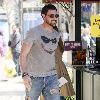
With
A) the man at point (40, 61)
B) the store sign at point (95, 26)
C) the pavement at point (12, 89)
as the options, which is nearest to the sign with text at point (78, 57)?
the store sign at point (95, 26)

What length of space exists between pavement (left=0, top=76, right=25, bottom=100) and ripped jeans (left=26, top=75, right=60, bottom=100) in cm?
192

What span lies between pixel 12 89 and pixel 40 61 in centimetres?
230

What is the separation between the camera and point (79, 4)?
206 inches

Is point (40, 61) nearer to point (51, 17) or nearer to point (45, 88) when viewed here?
point (45, 88)

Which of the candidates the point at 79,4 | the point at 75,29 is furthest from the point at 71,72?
the point at 79,4

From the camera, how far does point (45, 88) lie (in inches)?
185

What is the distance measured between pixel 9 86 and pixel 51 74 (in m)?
2.25

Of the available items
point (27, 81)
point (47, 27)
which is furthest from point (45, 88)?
point (47, 27)

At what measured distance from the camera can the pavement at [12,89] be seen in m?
6.62

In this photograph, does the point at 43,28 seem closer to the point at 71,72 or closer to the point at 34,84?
the point at 34,84

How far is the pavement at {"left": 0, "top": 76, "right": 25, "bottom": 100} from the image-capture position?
662 centimetres

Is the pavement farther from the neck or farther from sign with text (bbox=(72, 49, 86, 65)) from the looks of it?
the neck

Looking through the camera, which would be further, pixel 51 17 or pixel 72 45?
pixel 72 45

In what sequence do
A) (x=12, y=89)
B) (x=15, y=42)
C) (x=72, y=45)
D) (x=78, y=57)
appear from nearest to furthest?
(x=72, y=45) < (x=78, y=57) < (x=15, y=42) < (x=12, y=89)
